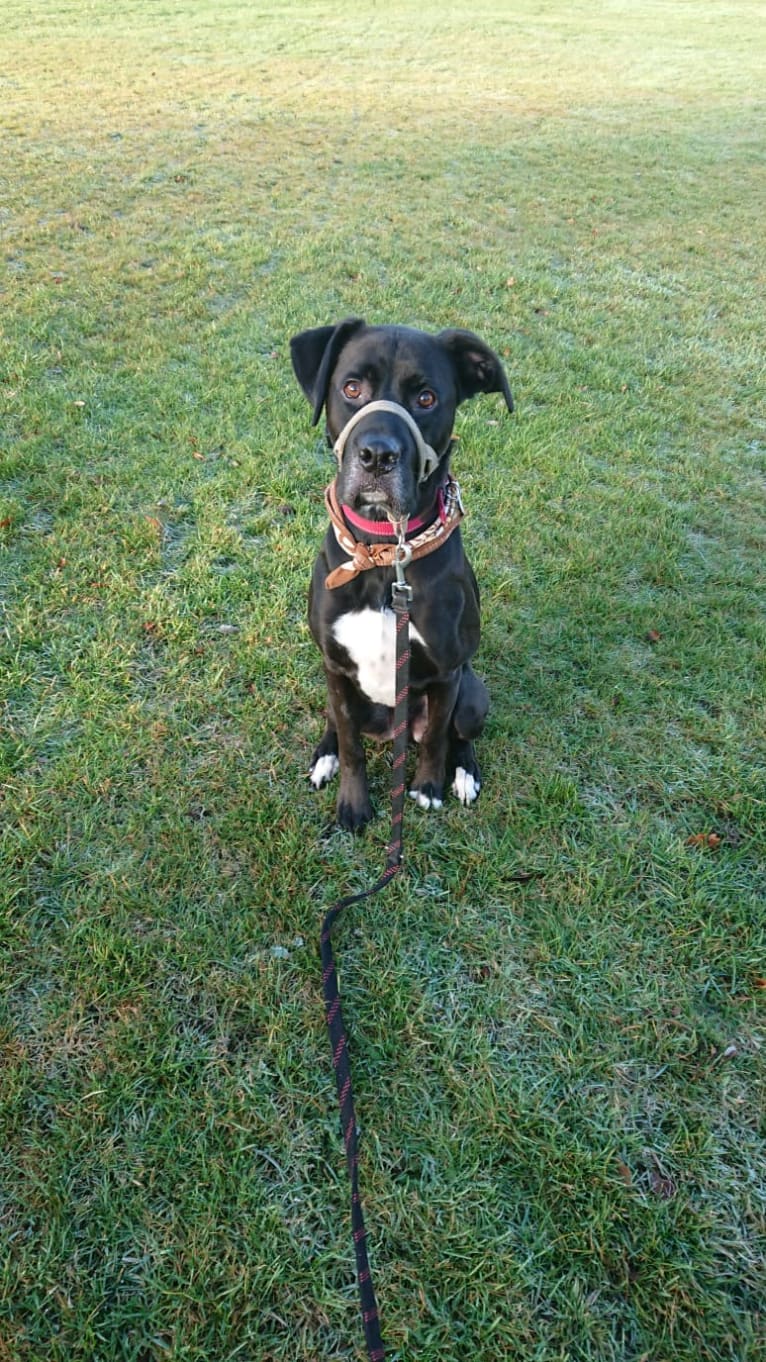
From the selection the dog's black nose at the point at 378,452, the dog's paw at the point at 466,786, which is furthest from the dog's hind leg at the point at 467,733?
the dog's black nose at the point at 378,452

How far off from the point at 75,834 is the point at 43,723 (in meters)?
0.58

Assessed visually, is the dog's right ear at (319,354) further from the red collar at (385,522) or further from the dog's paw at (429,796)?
the dog's paw at (429,796)

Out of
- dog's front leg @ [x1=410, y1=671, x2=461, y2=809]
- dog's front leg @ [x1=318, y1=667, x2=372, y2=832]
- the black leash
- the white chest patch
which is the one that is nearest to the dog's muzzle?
the black leash

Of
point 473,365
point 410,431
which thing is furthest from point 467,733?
point 473,365

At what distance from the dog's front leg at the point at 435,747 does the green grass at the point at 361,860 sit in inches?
3.2

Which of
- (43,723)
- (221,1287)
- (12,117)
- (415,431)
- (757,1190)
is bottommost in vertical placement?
(757,1190)

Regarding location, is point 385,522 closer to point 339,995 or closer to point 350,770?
point 350,770

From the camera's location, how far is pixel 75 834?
273 centimetres

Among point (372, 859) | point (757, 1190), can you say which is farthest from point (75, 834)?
point (757, 1190)

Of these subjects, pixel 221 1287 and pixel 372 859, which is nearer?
pixel 221 1287

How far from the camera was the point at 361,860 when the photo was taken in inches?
106

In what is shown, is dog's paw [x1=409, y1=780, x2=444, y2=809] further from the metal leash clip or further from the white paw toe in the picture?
the metal leash clip

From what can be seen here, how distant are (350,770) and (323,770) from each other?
18 cm

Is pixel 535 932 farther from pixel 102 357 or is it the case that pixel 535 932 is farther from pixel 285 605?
pixel 102 357
